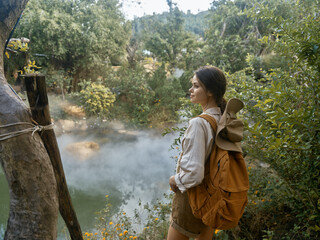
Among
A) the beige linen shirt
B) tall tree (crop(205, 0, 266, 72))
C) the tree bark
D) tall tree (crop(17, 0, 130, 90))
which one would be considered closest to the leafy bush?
tall tree (crop(17, 0, 130, 90))

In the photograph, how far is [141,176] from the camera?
4.39m

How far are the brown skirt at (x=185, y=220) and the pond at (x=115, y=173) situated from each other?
84.6 inches

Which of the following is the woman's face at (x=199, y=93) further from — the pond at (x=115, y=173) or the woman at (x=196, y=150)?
the pond at (x=115, y=173)

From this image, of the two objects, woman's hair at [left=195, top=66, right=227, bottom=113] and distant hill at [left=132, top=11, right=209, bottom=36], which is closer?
woman's hair at [left=195, top=66, right=227, bottom=113]

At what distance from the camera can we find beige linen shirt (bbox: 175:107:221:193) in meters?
1.05

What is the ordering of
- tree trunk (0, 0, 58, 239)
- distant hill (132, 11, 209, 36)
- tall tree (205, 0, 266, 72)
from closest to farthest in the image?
tree trunk (0, 0, 58, 239) < tall tree (205, 0, 266, 72) < distant hill (132, 11, 209, 36)

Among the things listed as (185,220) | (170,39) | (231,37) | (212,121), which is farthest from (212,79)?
(170,39)

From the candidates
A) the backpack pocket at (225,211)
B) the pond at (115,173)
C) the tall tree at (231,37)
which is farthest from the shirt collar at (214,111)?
the tall tree at (231,37)

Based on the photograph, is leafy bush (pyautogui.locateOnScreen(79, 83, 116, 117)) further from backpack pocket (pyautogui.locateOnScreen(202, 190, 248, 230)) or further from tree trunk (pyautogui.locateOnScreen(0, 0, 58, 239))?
backpack pocket (pyautogui.locateOnScreen(202, 190, 248, 230))

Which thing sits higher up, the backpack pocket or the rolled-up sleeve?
the rolled-up sleeve

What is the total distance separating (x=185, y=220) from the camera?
4.04 feet

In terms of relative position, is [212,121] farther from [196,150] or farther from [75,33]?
[75,33]

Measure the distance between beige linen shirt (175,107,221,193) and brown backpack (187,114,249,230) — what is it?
0.04m

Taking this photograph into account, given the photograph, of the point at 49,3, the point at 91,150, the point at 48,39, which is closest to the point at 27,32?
the point at 48,39
